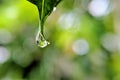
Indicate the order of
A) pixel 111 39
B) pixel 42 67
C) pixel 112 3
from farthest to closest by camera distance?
pixel 111 39 < pixel 42 67 < pixel 112 3

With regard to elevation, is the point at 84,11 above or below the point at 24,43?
above

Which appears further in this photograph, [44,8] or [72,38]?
[72,38]

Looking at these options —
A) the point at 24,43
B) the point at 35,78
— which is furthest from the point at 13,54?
the point at 35,78

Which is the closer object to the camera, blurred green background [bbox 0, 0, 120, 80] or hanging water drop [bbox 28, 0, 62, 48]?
hanging water drop [bbox 28, 0, 62, 48]

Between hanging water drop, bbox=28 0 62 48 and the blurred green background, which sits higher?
hanging water drop, bbox=28 0 62 48

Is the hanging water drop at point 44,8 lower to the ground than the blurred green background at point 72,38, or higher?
higher

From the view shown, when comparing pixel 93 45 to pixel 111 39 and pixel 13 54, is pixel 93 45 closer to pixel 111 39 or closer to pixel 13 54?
pixel 111 39

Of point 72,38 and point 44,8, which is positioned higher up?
point 44,8

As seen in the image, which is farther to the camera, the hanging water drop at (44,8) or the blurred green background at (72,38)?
the blurred green background at (72,38)
